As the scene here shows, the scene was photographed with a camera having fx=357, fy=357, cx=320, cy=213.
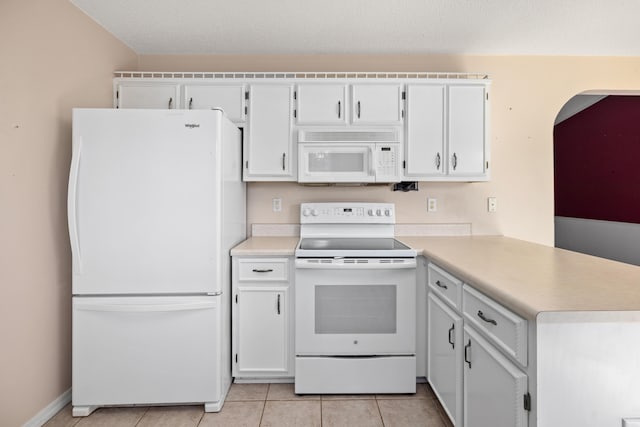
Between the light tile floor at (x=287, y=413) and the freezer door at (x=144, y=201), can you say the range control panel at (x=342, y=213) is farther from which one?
the light tile floor at (x=287, y=413)

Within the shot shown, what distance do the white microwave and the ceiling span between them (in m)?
0.71

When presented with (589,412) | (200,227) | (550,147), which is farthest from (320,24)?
(589,412)

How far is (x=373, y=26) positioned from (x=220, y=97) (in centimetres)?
120

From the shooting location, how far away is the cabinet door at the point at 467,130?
2658 mm

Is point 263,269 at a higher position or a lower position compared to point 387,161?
lower

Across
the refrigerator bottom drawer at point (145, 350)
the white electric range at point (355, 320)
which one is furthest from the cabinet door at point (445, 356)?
the refrigerator bottom drawer at point (145, 350)

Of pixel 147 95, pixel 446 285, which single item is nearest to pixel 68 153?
pixel 147 95

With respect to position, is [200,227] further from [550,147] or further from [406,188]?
[550,147]

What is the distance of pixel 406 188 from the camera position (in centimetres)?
282

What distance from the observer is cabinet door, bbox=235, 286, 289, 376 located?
7.54 ft

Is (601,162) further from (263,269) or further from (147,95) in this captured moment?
(147,95)

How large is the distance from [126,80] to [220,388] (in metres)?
2.22

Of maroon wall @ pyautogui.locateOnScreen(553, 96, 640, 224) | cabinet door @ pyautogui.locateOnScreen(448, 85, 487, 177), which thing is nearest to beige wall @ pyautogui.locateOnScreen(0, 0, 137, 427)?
cabinet door @ pyautogui.locateOnScreen(448, 85, 487, 177)

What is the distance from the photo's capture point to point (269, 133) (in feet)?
8.68
